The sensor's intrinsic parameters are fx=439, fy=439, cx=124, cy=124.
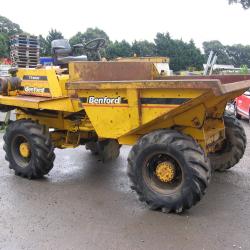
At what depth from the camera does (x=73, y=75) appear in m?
5.54

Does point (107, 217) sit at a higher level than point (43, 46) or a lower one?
lower

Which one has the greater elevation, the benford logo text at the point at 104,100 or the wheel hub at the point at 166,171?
the benford logo text at the point at 104,100

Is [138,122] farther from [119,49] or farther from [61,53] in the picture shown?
[119,49]

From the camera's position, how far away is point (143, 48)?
101ft

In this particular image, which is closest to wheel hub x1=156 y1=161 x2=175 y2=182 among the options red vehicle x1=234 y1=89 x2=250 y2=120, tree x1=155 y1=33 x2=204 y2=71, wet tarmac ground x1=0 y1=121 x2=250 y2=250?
wet tarmac ground x1=0 y1=121 x2=250 y2=250

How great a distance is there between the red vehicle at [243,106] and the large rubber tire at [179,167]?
27.3 ft

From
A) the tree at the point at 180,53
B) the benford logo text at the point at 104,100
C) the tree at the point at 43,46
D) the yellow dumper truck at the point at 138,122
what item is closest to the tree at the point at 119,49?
the tree at the point at 180,53

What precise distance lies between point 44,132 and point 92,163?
129 cm

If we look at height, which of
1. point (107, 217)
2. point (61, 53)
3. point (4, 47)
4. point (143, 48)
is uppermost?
point (143, 48)

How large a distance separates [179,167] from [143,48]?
26.7 metres

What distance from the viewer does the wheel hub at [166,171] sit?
4758mm

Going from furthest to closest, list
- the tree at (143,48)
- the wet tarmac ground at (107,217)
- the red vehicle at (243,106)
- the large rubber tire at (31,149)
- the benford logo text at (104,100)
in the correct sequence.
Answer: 1. the tree at (143,48)
2. the red vehicle at (243,106)
3. the large rubber tire at (31,149)
4. the benford logo text at (104,100)
5. the wet tarmac ground at (107,217)

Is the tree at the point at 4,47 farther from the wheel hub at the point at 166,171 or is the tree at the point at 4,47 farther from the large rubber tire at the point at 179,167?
the wheel hub at the point at 166,171

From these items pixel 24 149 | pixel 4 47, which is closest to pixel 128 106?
pixel 24 149
